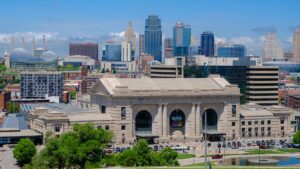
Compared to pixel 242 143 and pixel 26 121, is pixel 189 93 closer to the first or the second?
pixel 242 143

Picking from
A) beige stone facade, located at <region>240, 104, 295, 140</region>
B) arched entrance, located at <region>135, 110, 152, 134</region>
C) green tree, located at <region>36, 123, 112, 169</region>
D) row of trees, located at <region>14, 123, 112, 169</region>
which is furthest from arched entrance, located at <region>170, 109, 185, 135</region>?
green tree, located at <region>36, 123, 112, 169</region>

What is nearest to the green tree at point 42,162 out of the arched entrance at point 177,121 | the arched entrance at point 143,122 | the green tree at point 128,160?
the green tree at point 128,160

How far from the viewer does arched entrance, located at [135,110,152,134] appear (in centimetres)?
12569

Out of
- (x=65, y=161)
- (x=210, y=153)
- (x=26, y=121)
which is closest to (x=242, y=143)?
(x=210, y=153)

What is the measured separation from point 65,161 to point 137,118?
45.3 m

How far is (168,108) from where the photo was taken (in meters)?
127

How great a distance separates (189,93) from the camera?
127 meters

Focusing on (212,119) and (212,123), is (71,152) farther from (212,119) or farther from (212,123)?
(212,119)

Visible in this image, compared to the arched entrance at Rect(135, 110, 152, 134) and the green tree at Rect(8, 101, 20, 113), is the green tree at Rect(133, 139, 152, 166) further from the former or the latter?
the green tree at Rect(8, 101, 20, 113)

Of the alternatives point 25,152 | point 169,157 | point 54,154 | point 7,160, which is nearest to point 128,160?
point 169,157

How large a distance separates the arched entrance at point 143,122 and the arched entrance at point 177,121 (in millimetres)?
4291

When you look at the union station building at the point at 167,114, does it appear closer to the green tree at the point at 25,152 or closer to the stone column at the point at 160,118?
the stone column at the point at 160,118

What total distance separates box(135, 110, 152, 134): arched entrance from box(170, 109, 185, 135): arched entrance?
4291mm

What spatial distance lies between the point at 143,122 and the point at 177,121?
6.53 metres
